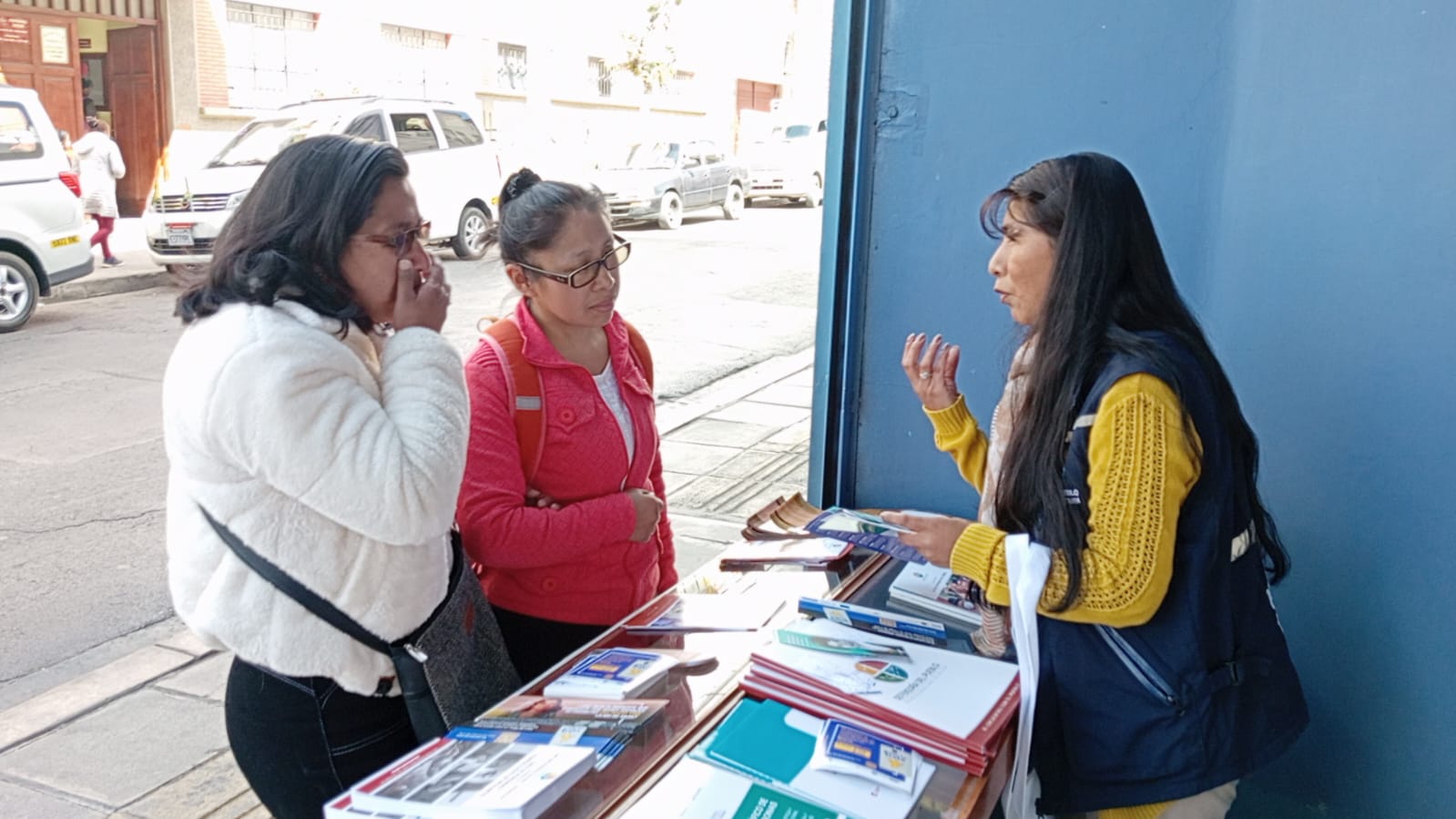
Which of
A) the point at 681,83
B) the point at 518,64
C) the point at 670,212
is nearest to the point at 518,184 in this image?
the point at 670,212

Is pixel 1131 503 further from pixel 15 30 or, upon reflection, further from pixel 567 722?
pixel 15 30

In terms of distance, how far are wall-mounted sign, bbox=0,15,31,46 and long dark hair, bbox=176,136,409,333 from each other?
622 inches

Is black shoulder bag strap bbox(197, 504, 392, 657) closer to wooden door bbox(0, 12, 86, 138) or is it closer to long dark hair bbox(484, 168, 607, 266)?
long dark hair bbox(484, 168, 607, 266)

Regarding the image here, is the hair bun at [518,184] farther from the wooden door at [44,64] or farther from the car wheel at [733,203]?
the car wheel at [733,203]

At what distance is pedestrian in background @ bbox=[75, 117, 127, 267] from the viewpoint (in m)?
12.3

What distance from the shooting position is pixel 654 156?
1848cm

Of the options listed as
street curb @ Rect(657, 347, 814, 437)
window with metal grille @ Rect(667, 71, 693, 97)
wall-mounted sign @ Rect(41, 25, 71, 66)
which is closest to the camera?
street curb @ Rect(657, 347, 814, 437)

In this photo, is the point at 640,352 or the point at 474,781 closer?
the point at 474,781

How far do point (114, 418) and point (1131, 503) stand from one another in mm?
6743

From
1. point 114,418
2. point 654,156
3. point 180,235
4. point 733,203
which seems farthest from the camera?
point 733,203

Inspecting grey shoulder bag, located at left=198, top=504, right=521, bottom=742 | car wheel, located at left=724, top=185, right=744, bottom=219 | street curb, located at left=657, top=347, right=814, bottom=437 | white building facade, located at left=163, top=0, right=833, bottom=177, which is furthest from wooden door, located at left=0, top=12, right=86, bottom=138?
grey shoulder bag, located at left=198, top=504, right=521, bottom=742

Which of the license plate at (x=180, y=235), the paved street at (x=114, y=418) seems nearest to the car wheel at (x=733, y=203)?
the paved street at (x=114, y=418)

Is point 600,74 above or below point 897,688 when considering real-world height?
above

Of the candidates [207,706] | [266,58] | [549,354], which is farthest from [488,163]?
[549,354]
